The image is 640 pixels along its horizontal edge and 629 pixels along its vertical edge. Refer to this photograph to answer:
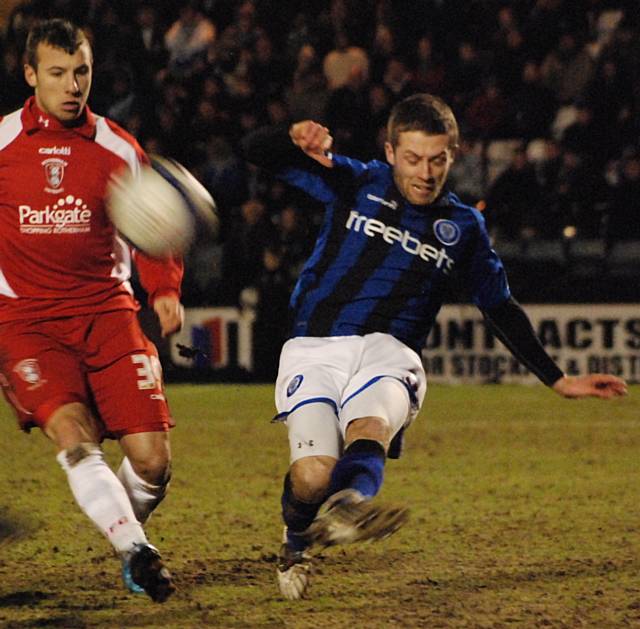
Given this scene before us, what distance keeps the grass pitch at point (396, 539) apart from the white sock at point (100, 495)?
0.32 meters

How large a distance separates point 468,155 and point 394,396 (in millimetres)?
10697

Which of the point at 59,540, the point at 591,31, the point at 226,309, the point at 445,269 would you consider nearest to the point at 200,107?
the point at 226,309

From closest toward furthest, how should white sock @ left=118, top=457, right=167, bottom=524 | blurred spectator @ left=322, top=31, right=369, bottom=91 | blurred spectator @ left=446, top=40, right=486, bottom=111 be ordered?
white sock @ left=118, top=457, right=167, bottom=524, blurred spectator @ left=446, top=40, right=486, bottom=111, blurred spectator @ left=322, top=31, right=369, bottom=91

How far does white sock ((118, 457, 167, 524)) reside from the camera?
19.0ft

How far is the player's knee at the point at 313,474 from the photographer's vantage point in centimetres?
528

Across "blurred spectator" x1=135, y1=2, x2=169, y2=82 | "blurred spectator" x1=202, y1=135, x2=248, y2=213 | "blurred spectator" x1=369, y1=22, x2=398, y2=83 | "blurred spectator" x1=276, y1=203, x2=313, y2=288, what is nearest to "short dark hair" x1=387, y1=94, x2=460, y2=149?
"blurred spectator" x1=276, y1=203, x2=313, y2=288

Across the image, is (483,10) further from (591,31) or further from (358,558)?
(358,558)

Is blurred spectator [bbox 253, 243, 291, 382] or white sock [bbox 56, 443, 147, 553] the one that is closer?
white sock [bbox 56, 443, 147, 553]

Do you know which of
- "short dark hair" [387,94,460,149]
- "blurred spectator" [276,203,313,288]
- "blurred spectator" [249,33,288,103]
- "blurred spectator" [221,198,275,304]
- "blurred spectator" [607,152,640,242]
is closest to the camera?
"short dark hair" [387,94,460,149]

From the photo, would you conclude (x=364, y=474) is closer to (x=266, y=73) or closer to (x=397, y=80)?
(x=397, y=80)

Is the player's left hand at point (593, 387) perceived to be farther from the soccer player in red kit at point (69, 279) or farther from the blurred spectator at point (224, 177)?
the blurred spectator at point (224, 177)

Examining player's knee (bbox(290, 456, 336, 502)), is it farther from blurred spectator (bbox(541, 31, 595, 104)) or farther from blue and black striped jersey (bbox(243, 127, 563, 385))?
blurred spectator (bbox(541, 31, 595, 104))

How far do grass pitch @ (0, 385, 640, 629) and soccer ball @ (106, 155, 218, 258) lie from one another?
1315mm

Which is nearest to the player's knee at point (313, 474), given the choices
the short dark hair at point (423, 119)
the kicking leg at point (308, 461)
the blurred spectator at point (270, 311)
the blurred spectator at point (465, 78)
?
the kicking leg at point (308, 461)
